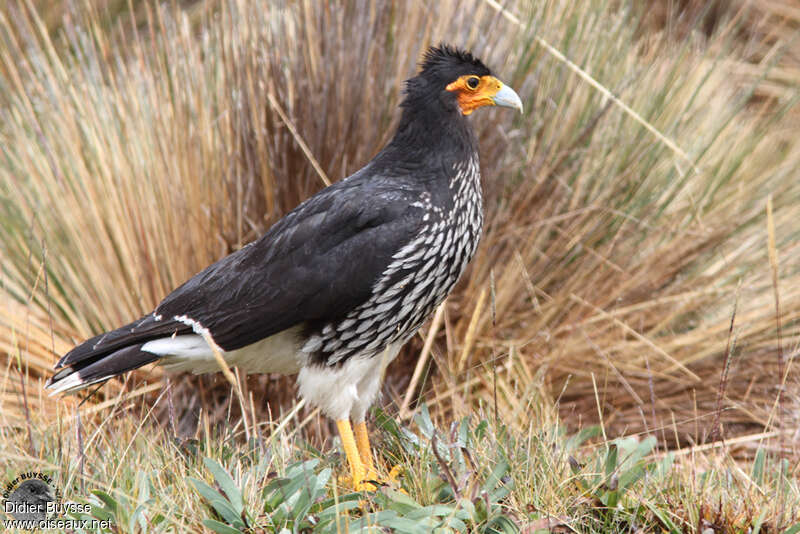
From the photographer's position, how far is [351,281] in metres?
2.78

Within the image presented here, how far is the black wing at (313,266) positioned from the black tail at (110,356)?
0.07 m

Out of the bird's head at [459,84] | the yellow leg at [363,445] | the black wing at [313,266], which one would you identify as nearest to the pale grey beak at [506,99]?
the bird's head at [459,84]

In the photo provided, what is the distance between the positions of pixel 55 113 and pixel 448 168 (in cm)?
191

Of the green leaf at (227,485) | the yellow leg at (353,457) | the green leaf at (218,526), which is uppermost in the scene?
the green leaf at (227,485)

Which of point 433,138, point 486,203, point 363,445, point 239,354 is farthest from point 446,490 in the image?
point 486,203

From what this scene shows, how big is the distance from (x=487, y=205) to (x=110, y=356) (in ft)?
5.26

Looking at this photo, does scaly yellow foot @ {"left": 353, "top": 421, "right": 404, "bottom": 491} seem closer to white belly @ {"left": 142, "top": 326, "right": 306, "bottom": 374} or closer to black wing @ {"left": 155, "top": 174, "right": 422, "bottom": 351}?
white belly @ {"left": 142, "top": 326, "right": 306, "bottom": 374}

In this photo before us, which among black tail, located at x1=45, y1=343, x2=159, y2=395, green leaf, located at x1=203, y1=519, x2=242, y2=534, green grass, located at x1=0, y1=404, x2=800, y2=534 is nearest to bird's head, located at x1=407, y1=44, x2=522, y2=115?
green grass, located at x1=0, y1=404, x2=800, y2=534

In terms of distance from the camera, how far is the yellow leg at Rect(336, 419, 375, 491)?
8.85 feet

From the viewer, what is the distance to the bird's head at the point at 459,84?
119 inches

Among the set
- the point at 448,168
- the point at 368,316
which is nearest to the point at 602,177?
the point at 448,168

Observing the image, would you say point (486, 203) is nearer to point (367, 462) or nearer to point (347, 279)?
point (347, 279)

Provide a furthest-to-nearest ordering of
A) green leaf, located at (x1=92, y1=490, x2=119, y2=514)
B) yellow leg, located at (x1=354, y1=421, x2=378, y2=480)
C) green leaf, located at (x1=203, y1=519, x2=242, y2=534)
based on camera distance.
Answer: yellow leg, located at (x1=354, y1=421, x2=378, y2=480) < green leaf, located at (x1=92, y1=490, x2=119, y2=514) < green leaf, located at (x1=203, y1=519, x2=242, y2=534)

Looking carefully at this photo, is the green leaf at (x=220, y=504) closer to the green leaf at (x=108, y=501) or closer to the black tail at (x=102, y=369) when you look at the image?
the green leaf at (x=108, y=501)
